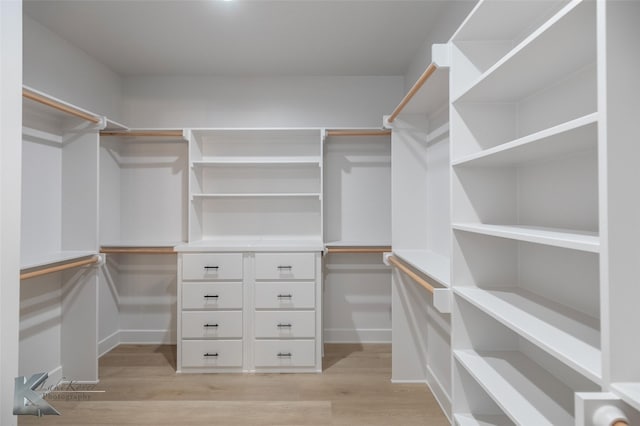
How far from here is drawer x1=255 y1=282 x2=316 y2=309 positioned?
2.69 meters

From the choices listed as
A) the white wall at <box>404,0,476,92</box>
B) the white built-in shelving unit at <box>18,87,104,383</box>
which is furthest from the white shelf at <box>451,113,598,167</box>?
the white built-in shelving unit at <box>18,87,104,383</box>

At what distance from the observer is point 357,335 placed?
10.6 feet

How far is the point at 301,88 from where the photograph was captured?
321 cm

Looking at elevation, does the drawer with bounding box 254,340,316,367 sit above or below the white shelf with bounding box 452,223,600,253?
below

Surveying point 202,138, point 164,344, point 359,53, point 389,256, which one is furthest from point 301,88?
point 164,344

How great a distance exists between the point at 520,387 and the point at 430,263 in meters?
0.89

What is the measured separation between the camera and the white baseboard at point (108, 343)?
296 centimetres

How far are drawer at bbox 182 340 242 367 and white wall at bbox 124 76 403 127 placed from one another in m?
1.88

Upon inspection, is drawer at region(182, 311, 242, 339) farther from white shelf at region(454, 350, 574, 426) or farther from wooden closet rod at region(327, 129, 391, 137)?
white shelf at region(454, 350, 574, 426)

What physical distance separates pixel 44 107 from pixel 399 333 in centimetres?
284

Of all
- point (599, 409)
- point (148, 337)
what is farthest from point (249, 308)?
point (599, 409)

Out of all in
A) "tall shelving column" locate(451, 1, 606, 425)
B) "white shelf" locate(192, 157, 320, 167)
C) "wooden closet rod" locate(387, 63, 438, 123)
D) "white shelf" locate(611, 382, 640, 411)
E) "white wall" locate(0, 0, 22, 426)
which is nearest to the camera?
"white shelf" locate(611, 382, 640, 411)

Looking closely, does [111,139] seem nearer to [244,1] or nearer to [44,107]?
[44,107]

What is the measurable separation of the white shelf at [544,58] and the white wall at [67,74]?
2.64 metres
